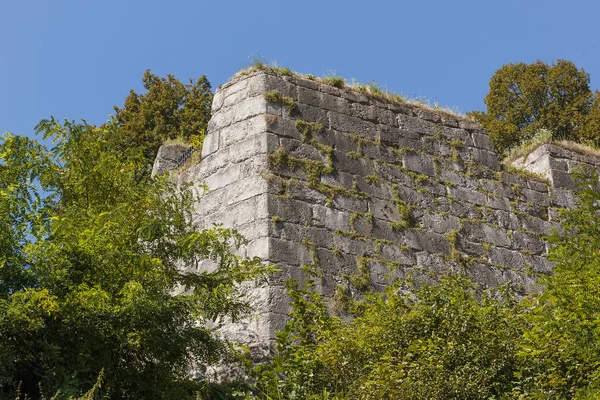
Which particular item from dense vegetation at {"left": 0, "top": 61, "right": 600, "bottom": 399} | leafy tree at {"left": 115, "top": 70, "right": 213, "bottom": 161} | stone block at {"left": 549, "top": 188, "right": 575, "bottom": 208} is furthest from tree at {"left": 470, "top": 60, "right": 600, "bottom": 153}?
dense vegetation at {"left": 0, "top": 61, "right": 600, "bottom": 399}

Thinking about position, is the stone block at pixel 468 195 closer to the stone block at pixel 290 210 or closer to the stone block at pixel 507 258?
the stone block at pixel 507 258

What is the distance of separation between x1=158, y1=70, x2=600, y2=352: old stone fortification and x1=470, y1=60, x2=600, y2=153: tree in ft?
43.0

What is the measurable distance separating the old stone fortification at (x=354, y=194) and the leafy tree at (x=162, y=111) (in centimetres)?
1142

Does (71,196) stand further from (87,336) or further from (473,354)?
(473,354)

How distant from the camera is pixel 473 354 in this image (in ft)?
20.8

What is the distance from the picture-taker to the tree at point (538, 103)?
77.0ft

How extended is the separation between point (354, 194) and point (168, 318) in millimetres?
3426

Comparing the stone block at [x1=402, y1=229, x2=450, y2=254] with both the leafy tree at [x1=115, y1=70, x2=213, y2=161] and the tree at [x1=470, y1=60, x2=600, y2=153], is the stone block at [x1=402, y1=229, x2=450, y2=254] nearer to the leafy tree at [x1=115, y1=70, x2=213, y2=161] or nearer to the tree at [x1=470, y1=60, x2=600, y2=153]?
the leafy tree at [x1=115, y1=70, x2=213, y2=161]

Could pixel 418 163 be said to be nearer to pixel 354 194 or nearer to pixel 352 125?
pixel 352 125

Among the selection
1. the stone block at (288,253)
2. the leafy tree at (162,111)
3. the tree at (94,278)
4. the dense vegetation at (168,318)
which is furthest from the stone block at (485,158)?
the leafy tree at (162,111)

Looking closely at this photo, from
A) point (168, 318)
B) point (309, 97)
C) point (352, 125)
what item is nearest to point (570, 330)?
point (168, 318)

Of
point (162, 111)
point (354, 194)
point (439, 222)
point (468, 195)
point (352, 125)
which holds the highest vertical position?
point (162, 111)

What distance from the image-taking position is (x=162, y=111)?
74.9 ft

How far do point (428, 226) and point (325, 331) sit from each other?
313 centimetres
